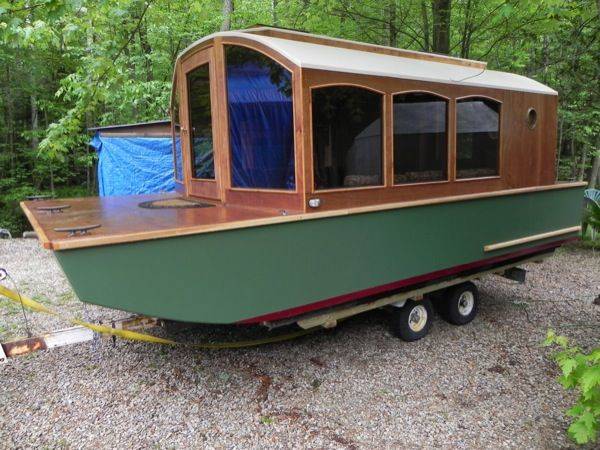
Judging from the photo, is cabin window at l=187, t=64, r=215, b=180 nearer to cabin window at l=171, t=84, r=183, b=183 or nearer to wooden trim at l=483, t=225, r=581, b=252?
cabin window at l=171, t=84, r=183, b=183

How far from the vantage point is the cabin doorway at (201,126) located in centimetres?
421

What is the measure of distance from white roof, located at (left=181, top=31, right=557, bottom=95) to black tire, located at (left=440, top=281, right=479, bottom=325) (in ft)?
7.22

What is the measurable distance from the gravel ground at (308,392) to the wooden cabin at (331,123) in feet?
5.02

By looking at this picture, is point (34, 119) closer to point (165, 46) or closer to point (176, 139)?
point (165, 46)

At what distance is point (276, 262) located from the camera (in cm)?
329

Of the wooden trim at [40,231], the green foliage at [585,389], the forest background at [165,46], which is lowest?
the green foliage at [585,389]

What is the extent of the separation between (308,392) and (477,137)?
2929mm

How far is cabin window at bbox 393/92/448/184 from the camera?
13.4ft

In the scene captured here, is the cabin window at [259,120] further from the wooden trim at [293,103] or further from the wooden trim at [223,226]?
the wooden trim at [223,226]

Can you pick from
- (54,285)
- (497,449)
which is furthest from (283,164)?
(54,285)

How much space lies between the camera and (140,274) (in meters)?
2.82

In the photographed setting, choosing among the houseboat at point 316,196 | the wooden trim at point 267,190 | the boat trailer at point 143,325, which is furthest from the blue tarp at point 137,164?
the wooden trim at point 267,190

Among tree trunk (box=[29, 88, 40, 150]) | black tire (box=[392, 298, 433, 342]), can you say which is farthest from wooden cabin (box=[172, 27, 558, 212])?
tree trunk (box=[29, 88, 40, 150])

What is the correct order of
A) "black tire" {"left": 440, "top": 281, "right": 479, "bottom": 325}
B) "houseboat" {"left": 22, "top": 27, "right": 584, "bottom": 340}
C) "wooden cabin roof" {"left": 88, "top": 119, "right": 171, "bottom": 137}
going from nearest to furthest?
1. "houseboat" {"left": 22, "top": 27, "right": 584, "bottom": 340}
2. "black tire" {"left": 440, "top": 281, "right": 479, "bottom": 325}
3. "wooden cabin roof" {"left": 88, "top": 119, "right": 171, "bottom": 137}
